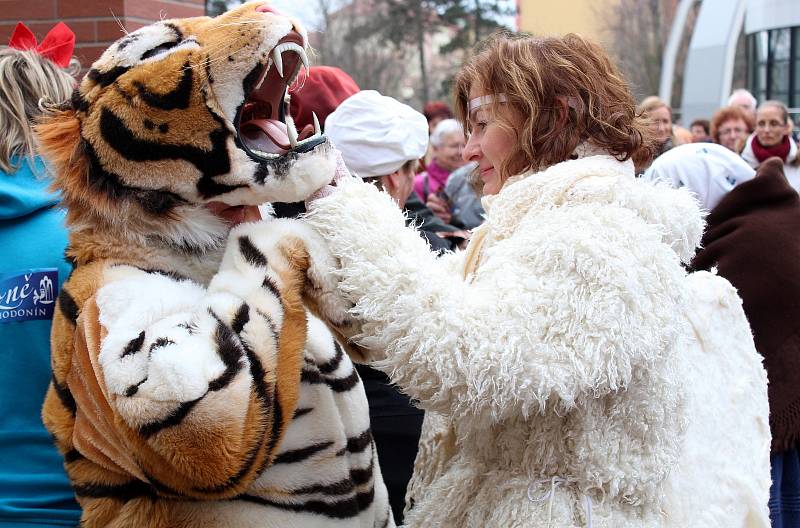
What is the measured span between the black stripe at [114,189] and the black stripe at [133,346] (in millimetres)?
278

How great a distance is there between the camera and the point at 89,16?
3.29 meters

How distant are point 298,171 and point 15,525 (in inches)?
40.9

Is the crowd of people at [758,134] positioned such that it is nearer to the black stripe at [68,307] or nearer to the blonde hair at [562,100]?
the blonde hair at [562,100]

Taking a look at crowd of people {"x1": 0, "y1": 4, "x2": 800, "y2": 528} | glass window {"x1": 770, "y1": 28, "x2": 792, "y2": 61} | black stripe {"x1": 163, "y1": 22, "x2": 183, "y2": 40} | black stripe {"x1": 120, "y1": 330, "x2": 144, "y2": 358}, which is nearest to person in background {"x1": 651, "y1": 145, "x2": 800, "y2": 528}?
crowd of people {"x1": 0, "y1": 4, "x2": 800, "y2": 528}

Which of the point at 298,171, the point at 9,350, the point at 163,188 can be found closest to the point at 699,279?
the point at 298,171

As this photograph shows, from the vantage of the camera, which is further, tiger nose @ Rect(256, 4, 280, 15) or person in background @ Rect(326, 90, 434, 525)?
person in background @ Rect(326, 90, 434, 525)

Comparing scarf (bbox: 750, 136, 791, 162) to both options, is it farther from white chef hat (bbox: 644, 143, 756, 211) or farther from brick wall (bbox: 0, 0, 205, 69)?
brick wall (bbox: 0, 0, 205, 69)

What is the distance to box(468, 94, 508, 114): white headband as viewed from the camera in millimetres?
2054

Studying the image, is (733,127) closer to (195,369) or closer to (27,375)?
(27,375)

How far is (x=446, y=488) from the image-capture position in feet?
6.64

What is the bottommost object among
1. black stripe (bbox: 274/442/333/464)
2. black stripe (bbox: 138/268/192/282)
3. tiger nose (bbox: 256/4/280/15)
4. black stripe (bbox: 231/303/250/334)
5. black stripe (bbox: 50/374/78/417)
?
black stripe (bbox: 274/442/333/464)

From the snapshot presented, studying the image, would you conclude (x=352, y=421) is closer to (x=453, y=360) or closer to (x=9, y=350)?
(x=453, y=360)

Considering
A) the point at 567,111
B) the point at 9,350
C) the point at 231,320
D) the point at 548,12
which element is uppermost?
the point at 567,111

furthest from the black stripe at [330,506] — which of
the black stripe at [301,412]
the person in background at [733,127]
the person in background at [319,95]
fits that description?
the person in background at [733,127]
